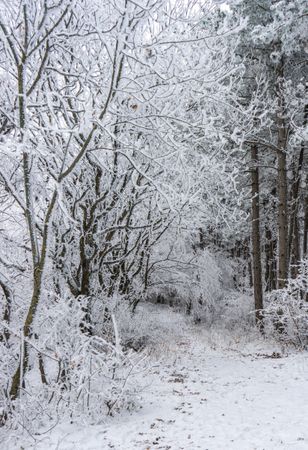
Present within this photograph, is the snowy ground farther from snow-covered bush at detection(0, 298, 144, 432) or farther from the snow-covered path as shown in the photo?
snow-covered bush at detection(0, 298, 144, 432)

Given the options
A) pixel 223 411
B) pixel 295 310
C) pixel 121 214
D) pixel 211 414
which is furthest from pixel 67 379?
pixel 295 310

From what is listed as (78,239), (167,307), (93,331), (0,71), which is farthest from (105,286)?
(167,307)

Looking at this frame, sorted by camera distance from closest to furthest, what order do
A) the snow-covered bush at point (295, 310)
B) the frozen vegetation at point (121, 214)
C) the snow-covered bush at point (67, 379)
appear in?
the frozen vegetation at point (121, 214), the snow-covered bush at point (67, 379), the snow-covered bush at point (295, 310)

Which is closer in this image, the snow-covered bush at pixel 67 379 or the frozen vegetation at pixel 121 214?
the frozen vegetation at pixel 121 214

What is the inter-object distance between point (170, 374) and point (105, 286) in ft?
7.29

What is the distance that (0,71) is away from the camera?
A: 543 centimetres

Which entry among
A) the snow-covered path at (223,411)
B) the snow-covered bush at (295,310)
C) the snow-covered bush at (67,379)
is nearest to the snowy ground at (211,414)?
the snow-covered path at (223,411)

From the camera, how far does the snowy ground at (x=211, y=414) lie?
4605 mm

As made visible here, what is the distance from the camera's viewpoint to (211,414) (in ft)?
18.1

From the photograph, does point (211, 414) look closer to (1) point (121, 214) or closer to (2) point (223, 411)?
(2) point (223, 411)

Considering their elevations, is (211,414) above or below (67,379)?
below

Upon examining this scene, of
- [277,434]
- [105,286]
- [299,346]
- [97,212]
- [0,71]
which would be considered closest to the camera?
[277,434]

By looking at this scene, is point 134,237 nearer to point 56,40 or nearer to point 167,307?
point 56,40

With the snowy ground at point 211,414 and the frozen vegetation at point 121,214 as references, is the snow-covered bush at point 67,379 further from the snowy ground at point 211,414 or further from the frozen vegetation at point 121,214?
the snowy ground at point 211,414
